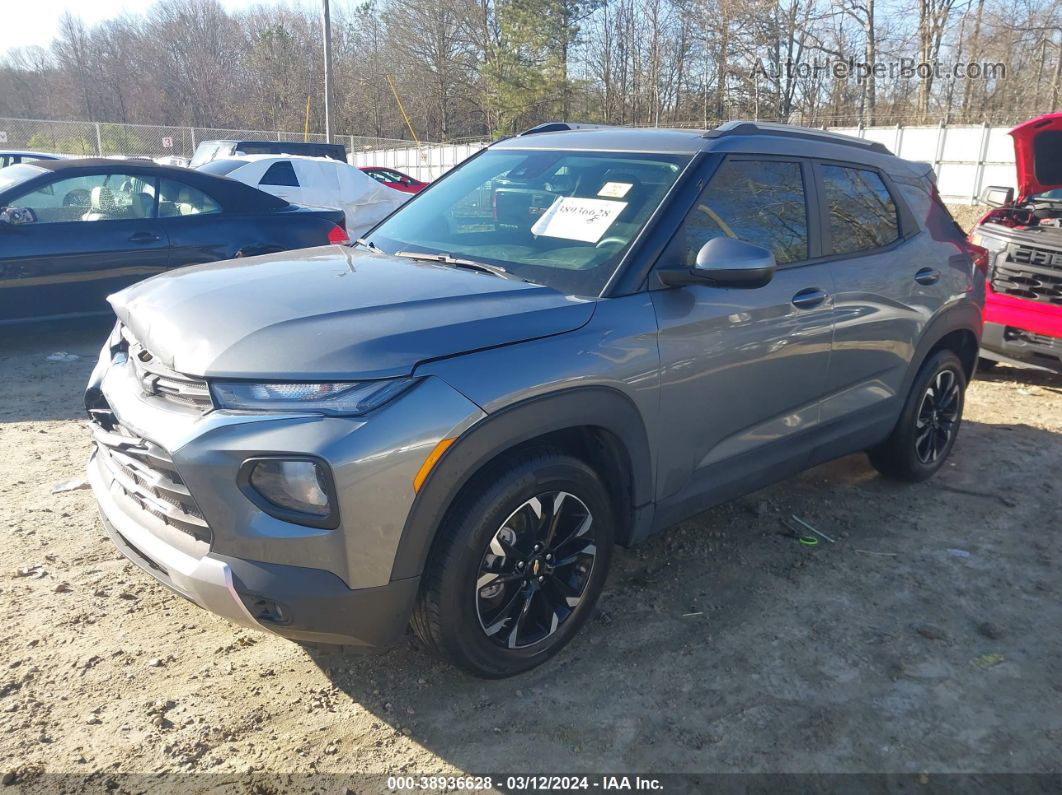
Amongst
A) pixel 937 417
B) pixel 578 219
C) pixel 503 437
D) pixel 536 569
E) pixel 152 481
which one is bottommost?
pixel 536 569

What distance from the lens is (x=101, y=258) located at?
668 centimetres

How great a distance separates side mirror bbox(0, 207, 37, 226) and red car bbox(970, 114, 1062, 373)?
7.61 m

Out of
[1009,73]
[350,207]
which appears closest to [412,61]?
[1009,73]

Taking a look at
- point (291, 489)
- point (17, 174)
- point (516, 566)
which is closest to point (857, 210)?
point (516, 566)

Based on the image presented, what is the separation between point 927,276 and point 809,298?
1.16m

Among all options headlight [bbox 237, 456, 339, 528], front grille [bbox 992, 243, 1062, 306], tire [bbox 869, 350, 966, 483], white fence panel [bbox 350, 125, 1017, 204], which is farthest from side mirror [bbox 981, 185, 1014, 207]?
white fence panel [bbox 350, 125, 1017, 204]

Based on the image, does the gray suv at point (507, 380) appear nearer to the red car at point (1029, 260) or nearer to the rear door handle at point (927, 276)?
the rear door handle at point (927, 276)

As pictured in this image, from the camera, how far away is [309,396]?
2.32 m

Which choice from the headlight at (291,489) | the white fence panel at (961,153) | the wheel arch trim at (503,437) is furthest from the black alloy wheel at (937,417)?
the white fence panel at (961,153)

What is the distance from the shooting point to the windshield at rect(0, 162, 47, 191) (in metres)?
6.45

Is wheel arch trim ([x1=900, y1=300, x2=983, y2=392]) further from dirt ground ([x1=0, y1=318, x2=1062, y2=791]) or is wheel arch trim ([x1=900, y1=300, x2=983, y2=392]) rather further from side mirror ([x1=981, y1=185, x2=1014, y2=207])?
side mirror ([x1=981, y1=185, x2=1014, y2=207])

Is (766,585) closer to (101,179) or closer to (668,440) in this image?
(668,440)

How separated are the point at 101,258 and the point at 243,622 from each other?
534cm

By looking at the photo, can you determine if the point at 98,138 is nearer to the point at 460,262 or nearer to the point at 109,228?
the point at 109,228
